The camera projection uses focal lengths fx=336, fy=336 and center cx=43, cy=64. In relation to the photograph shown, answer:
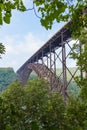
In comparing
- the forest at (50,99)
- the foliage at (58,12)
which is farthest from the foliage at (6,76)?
the foliage at (58,12)

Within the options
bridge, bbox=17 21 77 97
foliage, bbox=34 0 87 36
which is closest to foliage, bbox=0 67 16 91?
bridge, bbox=17 21 77 97

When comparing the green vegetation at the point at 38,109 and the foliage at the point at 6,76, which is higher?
the foliage at the point at 6,76

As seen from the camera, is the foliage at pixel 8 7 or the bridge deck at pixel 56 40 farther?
the bridge deck at pixel 56 40

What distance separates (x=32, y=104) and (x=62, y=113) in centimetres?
291

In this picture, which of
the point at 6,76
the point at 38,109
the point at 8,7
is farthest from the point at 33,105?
the point at 6,76

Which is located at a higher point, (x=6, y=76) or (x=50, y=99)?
(x=6, y=76)

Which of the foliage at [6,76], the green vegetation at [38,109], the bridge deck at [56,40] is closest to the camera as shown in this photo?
the green vegetation at [38,109]

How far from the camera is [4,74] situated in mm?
193125

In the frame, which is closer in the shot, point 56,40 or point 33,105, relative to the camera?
point 33,105

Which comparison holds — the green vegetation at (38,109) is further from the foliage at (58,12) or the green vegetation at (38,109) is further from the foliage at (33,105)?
the foliage at (58,12)

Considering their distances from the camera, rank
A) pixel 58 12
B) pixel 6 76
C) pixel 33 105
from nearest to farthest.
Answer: pixel 58 12 → pixel 33 105 → pixel 6 76

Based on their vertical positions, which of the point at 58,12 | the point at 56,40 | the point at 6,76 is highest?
the point at 6,76

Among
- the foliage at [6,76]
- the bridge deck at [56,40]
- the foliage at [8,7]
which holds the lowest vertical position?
the foliage at [8,7]

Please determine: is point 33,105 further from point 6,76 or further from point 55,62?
point 6,76
